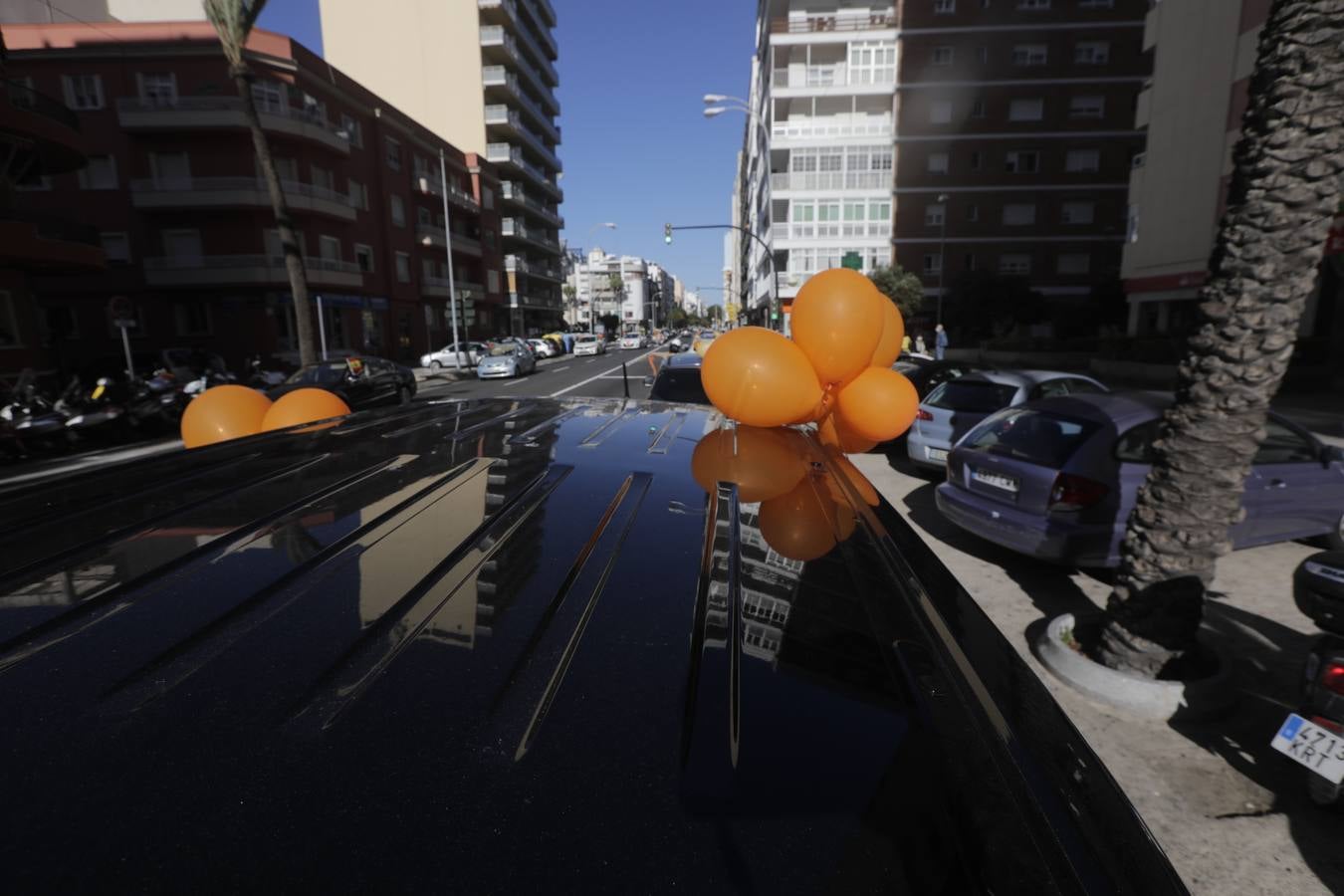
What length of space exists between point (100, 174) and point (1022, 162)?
46504 millimetres

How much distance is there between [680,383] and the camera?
7406 millimetres

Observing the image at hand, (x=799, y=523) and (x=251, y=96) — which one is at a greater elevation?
(x=251, y=96)

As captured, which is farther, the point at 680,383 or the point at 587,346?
the point at 587,346

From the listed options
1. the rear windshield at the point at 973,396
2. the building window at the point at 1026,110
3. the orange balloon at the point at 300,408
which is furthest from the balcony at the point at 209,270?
the building window at the point at 1026,110

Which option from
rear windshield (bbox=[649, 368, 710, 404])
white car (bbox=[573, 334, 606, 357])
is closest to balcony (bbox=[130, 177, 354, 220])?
white car (bbox=[573, 334, 606, 357])

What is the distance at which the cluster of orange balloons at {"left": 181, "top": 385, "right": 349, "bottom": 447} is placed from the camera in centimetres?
496

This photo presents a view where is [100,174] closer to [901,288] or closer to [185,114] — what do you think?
[185,114]

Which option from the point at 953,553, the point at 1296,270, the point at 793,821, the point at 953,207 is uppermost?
the point at 953,207

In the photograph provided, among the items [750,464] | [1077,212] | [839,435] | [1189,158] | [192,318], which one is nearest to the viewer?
[750,464]

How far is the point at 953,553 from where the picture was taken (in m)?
6.11

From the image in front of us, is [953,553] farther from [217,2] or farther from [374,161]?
[374,161]

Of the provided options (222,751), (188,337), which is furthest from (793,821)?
(188,337)

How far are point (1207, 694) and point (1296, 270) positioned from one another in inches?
87.5

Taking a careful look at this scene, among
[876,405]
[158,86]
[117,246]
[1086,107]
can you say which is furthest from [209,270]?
[1086,107]
